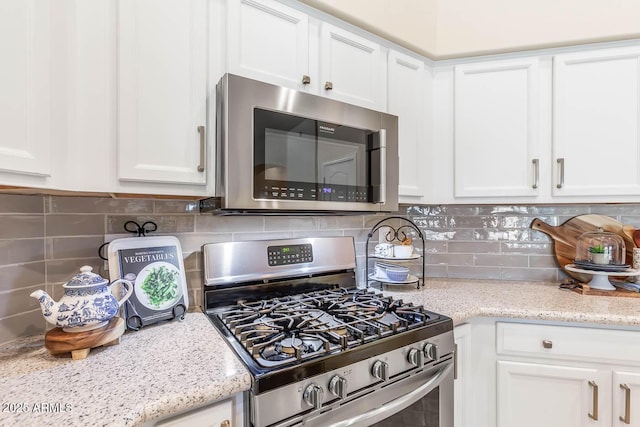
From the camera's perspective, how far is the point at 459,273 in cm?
201

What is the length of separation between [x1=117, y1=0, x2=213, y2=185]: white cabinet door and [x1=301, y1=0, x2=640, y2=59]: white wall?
1.99ft

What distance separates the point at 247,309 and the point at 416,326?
25.3 inches

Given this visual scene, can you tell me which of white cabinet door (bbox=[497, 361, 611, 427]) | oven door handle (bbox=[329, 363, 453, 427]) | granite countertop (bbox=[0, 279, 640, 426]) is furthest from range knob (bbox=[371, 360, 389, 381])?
white cabinet door (bbox=[497, 361, 611, 427])

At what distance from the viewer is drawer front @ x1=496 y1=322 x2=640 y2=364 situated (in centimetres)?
125

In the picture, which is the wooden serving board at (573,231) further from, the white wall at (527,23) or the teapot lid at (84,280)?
the teapot lid at (84,280)

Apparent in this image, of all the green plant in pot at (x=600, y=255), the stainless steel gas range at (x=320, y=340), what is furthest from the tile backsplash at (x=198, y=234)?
the green plant in pot at (x=600, y=255)

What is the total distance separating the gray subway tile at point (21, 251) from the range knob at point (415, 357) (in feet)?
4.10

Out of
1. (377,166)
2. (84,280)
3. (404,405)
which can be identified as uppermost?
(377,166)

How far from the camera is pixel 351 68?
145 centimetres

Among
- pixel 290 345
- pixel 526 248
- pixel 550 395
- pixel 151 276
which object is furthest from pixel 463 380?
pixel 151 276

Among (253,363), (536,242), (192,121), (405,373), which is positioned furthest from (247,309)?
(536,242)

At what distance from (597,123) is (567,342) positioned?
103cm

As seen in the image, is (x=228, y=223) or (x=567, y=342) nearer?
(x=567, y=342)

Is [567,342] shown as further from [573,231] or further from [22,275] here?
[22,275]
